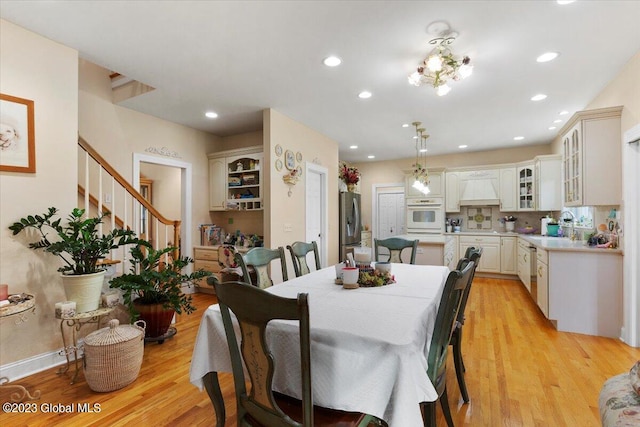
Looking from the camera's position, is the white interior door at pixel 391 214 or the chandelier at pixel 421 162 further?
the white interior door at pixel 391 214

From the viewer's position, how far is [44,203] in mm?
2410

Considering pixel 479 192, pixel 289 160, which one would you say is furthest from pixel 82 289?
pixel 479 192

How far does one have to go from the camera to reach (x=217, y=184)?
5.08 m

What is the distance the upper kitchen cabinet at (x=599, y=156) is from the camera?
307 cm

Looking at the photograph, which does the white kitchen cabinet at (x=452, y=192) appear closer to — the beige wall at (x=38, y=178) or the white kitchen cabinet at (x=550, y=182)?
the white kitchen cabinet at (x=550, y=182)

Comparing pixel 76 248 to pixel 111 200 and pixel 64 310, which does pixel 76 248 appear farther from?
pixel 111 200

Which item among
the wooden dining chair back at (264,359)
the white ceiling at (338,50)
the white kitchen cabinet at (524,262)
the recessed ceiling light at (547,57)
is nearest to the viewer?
the wooden dining chair back at (264,359)

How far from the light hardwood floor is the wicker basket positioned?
0.07m

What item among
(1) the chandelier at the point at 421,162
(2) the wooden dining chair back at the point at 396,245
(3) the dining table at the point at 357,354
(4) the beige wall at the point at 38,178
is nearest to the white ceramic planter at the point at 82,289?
(4) the beige wall at the point at 38,178

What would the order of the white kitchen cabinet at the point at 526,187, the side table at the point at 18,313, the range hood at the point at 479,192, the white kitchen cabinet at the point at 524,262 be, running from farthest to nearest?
the range hood at the point at 479,192
the white kitchen cabinet at the point at 526,187
the white kitchen cabinet at the point at 524,262
the side table at the point at 18,313

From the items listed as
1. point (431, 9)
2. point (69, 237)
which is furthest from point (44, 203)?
point (431, 9)

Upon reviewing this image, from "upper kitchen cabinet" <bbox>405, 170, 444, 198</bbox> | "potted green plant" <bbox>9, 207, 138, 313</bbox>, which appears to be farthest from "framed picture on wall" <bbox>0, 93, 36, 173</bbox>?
"upper kitchen cabinet" <bbox>405, 170, 444, 198</bbox>

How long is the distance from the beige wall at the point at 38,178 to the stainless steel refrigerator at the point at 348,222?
4276 millimetres

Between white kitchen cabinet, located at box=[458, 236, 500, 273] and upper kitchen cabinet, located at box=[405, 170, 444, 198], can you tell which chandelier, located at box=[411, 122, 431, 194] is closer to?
upper kitchen cabinet, located at box=[405, 170, 444, 198]
